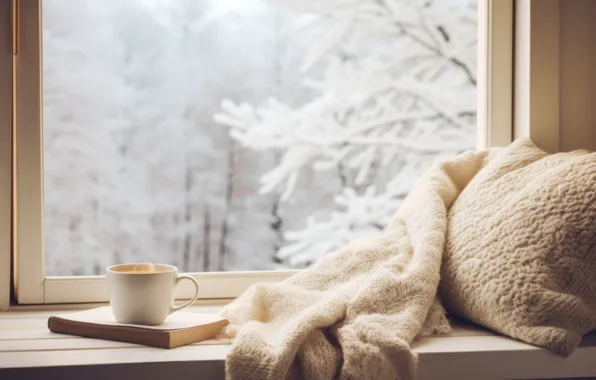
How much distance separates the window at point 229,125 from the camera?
1420 millimetres

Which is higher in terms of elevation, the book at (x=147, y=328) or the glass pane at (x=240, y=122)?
the glass pane at (x=240, y=122)

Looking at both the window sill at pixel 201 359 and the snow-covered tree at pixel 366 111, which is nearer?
the window sill at pixel 201 359

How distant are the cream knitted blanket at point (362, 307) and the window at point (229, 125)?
0.68 feet

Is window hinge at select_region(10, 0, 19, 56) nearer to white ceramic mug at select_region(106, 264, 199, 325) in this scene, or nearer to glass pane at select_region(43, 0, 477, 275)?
glass pane at select_region(43, 0, 477, 275)

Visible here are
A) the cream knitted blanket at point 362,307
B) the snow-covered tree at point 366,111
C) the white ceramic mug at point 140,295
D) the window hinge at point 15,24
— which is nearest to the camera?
the cream knitted blanket at point 362,307

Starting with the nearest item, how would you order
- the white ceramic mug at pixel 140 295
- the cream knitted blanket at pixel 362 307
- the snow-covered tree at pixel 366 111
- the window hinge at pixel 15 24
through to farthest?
the cream knitted blanket at pixel 362 307
the white ceramic mug at pixel 140 295
the window hinge at pixel 15 24
the snow-covered tree at pixel 366 111

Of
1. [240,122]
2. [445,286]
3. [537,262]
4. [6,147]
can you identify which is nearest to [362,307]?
[445,286]

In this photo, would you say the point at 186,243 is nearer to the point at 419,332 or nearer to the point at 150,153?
the point at 150,153

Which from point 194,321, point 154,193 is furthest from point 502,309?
point 154,193

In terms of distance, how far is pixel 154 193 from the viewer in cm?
147

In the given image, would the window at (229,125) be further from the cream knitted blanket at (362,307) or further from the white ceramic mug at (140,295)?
the white ceramic mug at (140,295)

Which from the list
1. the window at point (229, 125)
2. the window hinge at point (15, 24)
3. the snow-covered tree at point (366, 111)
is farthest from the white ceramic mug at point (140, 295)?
the window hinge at point (15, 24)

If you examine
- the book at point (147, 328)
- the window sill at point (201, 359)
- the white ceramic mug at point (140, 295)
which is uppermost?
the white ceramic mug at point (140, 295)

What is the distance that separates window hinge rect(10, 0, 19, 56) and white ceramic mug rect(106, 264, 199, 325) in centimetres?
53
